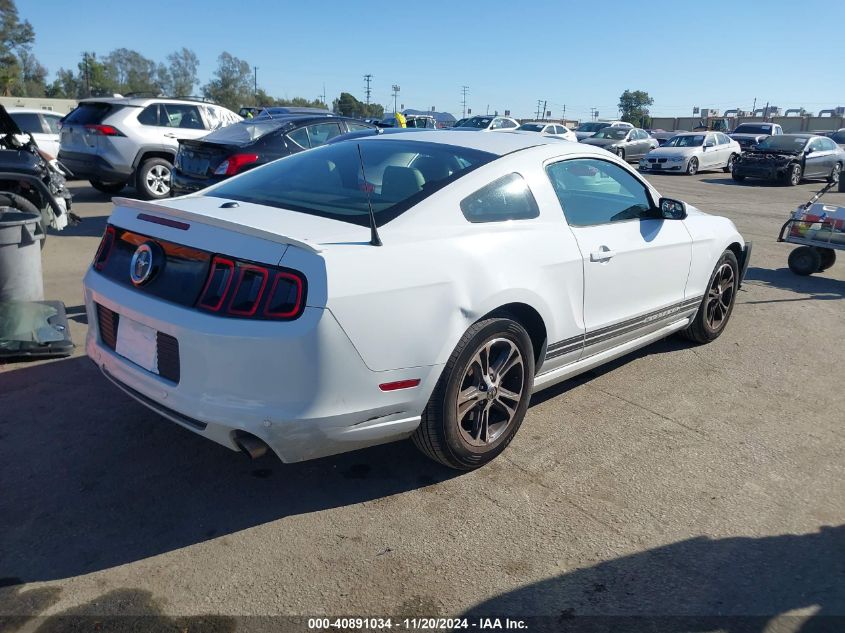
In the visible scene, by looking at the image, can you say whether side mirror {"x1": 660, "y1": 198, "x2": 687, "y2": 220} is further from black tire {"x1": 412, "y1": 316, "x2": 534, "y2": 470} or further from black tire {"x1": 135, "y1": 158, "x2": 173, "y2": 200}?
black tire {"x1": 135, "y1": 158, "x2": 173, "y2": 200}

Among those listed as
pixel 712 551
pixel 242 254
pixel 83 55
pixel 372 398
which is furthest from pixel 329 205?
pixel 83 55

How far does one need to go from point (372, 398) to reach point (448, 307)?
0.53 metres

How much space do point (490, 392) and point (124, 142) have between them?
9.71 metres

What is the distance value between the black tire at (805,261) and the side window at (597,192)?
4.76 meters

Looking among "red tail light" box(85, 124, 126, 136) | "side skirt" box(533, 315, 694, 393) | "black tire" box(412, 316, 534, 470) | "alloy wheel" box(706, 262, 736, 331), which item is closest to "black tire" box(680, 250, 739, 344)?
"alloy wheel" box(706, 262, 736, 331)

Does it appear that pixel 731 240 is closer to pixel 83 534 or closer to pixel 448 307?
pixel 448 307

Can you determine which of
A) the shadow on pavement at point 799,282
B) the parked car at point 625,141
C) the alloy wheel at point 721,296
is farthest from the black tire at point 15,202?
the parked car at point 625,141

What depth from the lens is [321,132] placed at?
991 cm

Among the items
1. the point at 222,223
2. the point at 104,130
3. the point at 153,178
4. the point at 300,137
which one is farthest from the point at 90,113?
the point at 222,223

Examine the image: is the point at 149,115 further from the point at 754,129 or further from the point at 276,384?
the point at 754,129

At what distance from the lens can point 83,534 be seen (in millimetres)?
2830

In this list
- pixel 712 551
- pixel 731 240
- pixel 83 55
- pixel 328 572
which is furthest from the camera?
pixel 83 55

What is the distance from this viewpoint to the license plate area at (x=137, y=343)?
2.92 metres

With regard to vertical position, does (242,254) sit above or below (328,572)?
above
